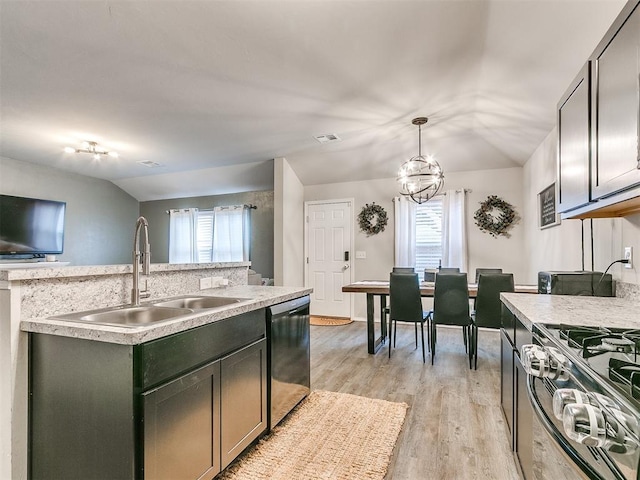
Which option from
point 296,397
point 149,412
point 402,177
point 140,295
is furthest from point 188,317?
point 402,177

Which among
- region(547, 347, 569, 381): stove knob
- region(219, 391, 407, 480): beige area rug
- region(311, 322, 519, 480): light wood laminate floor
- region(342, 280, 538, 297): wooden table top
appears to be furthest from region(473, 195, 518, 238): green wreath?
region(547, 347, 569, 381): stove knob

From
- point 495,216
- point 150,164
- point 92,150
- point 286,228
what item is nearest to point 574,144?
point 495,216

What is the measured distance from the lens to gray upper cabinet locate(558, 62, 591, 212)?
1671mm

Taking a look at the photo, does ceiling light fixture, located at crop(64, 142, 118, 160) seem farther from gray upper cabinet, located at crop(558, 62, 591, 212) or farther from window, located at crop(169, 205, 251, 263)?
gray upper cabinet, located at crop(558, 62, 591, 212)

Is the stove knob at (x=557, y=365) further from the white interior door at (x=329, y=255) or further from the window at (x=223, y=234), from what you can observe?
the window at (x=223, y=234)

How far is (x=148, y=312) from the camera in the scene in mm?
1744

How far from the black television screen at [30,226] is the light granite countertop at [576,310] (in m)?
6.51

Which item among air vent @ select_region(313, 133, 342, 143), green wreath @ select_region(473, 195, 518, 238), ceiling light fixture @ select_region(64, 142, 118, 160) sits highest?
air vent @ select_region(313, 133, 342, 143)

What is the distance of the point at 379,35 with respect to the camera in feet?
7.70

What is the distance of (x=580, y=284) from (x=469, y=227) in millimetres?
2981

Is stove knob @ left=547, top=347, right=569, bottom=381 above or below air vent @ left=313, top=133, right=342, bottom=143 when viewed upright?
below

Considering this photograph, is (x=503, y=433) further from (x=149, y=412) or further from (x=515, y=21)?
(x=515, y=21)

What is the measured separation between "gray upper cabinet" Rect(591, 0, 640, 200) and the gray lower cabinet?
1831 millimetres

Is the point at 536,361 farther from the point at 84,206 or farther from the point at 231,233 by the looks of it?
the point at 84,206
